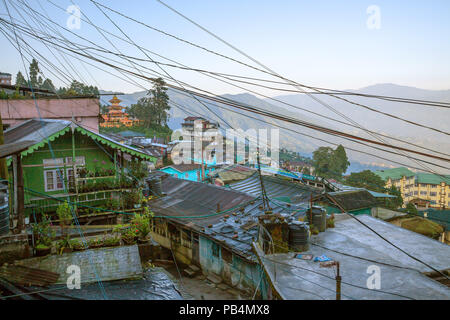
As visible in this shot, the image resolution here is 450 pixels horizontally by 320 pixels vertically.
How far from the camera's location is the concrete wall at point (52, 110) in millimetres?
19812

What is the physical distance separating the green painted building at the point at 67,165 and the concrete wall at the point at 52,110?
4702mm

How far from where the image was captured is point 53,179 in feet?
47.7

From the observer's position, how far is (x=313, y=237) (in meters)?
13.2

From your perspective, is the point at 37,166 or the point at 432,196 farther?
the point at 432,196

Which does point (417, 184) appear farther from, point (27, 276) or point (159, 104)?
point (27, 276)

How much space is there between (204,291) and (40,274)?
8.95 meters

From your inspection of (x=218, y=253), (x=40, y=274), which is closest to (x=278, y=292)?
(x=40, y=274)

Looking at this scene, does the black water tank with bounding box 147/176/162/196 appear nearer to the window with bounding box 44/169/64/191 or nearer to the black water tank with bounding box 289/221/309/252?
the window with bounding box 44/169/64/191

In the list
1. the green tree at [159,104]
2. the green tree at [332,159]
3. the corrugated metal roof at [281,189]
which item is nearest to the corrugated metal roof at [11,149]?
the corrugated metal roof at [281,189]

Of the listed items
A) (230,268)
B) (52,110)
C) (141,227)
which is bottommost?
(230,268)

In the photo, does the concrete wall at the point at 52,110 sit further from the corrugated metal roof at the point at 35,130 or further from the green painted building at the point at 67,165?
the green painted building at the point at 67,165

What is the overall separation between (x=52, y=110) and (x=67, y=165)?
774 cm

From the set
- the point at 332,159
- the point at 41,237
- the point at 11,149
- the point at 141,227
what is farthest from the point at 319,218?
the point at 332,159
